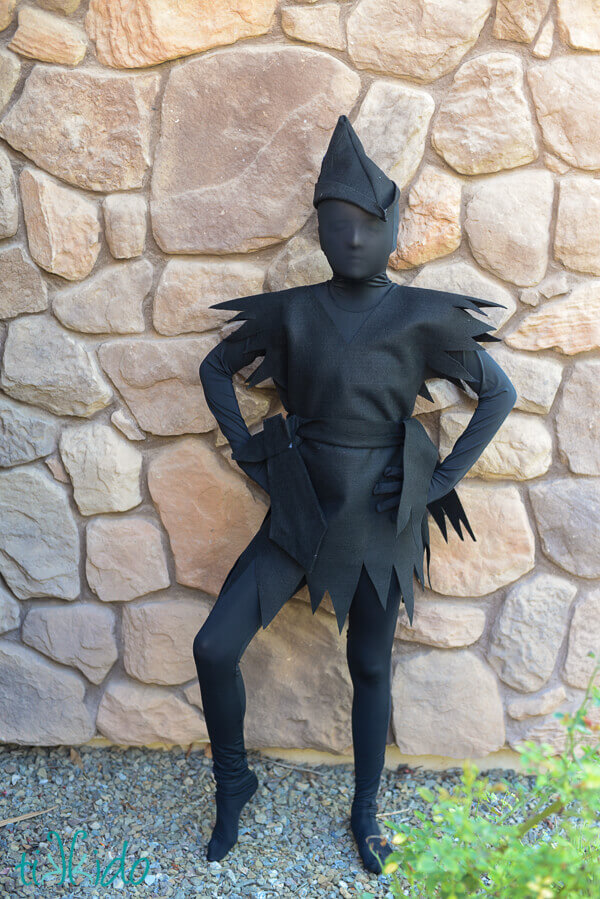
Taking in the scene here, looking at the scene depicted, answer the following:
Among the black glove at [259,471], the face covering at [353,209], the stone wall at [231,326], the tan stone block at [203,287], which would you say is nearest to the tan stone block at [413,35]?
the stone wall at [231,326]

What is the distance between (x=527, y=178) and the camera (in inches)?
76.2

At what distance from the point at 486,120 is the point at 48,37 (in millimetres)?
1136

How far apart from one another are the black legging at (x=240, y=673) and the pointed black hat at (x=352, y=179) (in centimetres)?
83

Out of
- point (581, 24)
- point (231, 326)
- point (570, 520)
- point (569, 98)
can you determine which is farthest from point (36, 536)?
point (581, 24)

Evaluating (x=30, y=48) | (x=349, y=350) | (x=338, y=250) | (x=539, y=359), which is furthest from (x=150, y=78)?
(x=539, y=359)

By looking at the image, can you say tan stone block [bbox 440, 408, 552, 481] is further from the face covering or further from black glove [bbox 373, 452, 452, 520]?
the face covering

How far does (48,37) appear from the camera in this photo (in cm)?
196

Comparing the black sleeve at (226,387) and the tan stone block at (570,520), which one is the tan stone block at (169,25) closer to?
the black sleeve at (226,387)

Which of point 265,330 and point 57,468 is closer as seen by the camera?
point 265,330

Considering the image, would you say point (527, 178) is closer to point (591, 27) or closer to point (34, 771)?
point (591, 27)

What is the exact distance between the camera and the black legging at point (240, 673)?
1771 mm

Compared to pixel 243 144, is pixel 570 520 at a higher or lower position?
lower

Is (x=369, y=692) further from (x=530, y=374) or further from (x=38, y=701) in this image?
(x=38, y=701)

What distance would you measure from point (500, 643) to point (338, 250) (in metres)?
1.19
